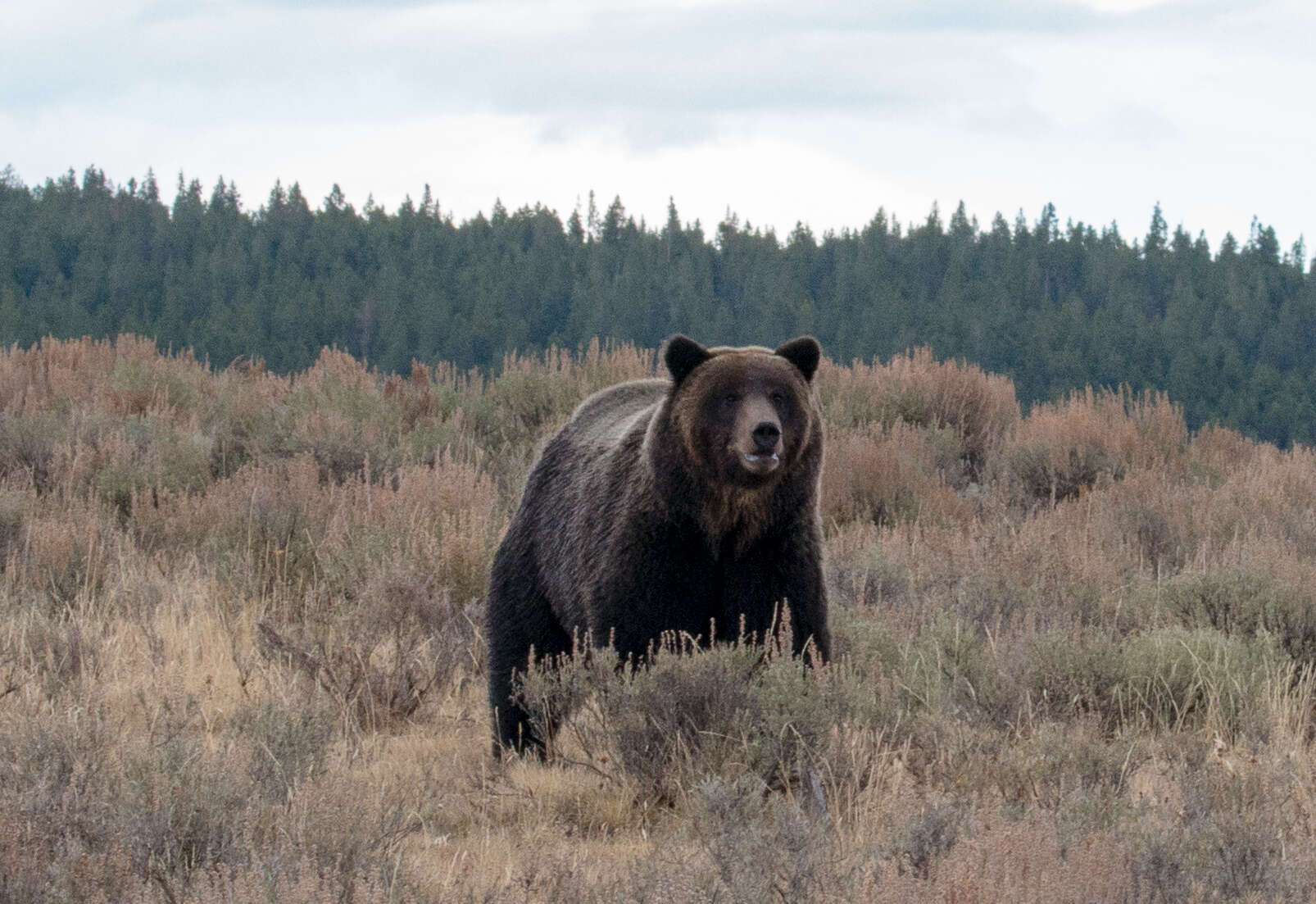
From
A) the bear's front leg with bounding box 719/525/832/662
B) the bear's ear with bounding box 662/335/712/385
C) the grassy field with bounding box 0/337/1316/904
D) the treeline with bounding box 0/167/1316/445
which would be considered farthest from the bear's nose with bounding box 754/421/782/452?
the treeline with bounding box 0/167/1316/445

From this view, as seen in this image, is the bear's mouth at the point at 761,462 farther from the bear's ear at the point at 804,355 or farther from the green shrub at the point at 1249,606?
the green shrub at the point at 1249,606

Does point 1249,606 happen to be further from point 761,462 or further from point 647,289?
point 647,289

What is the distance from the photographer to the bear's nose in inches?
188

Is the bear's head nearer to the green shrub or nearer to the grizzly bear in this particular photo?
the grizzly bear

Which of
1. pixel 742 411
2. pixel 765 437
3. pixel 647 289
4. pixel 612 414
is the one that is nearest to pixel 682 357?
pixel 742 411

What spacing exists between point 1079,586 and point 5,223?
10406cm

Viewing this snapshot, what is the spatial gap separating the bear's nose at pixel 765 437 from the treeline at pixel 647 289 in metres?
69.6

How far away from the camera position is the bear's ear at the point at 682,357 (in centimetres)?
514

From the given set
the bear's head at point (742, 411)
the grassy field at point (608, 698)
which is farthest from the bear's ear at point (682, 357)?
the grassy field at point (608, 698)

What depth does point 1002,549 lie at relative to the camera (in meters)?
8.44

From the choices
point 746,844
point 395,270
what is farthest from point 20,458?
point 395,270

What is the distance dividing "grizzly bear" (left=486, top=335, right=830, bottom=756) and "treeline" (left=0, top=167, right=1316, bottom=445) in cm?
6933

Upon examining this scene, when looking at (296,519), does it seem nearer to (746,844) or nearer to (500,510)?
(500,510)

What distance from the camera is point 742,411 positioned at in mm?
4922
